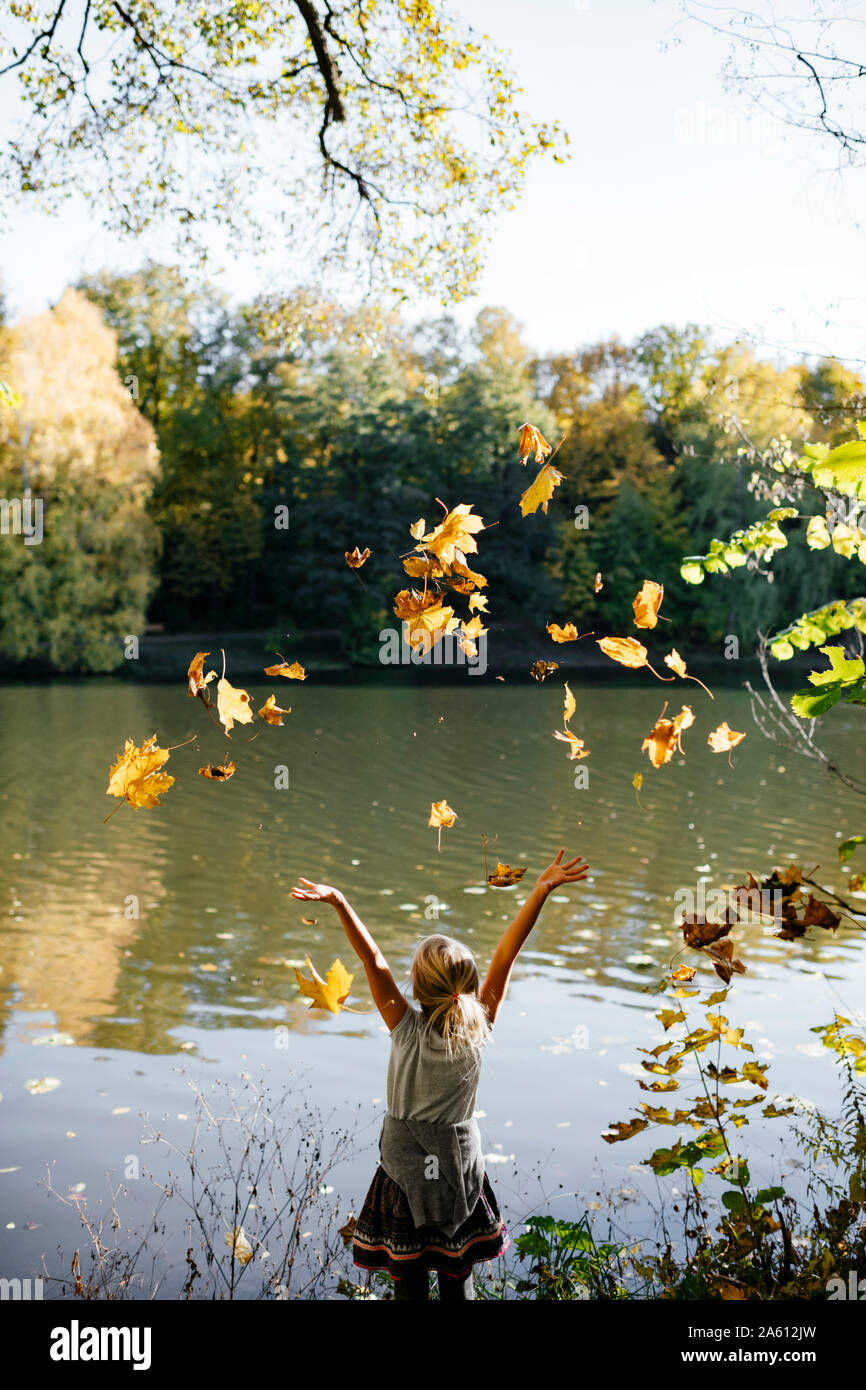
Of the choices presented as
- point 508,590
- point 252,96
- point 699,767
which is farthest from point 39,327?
point 252,96

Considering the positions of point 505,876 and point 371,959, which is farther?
point 505,876

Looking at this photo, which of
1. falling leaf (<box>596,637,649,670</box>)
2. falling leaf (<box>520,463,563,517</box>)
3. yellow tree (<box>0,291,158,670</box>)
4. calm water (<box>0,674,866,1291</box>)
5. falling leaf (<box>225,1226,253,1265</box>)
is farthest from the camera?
yellow tree (<box>0,291,158,670</box>)

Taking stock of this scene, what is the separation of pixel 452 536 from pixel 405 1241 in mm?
1683

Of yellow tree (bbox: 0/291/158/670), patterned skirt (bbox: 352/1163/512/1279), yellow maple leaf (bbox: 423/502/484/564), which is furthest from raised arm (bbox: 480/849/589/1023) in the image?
yellow tree (bbox: 0/291/158/670)

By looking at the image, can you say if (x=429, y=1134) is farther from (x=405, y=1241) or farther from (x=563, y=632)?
(x=563, y=632)

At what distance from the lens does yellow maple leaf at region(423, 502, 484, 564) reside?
2766 millimetres

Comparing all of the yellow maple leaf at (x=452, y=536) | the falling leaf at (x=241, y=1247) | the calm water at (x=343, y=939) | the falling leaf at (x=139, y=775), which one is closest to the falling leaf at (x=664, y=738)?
the yellow maple leaf at (x=452, y=536)

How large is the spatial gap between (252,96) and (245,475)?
102 feet

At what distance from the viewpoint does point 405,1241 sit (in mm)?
2719

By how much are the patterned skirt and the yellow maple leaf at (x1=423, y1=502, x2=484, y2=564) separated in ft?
4.86
